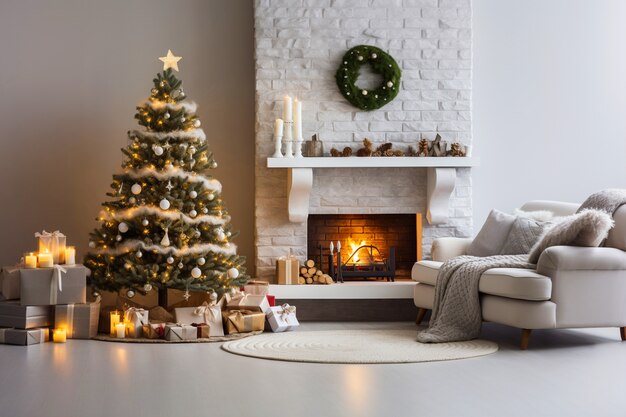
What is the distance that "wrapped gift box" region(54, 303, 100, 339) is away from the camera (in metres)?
6.10

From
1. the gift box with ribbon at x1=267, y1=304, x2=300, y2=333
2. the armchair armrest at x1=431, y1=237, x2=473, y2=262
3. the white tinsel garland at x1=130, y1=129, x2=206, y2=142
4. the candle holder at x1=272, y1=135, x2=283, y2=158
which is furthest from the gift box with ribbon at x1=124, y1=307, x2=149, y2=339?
the armchair armrest at x1=431, y1=237, x2=473, y2=262

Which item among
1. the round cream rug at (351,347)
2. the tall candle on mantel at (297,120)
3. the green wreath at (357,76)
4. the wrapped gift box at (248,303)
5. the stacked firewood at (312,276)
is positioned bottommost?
the round cream rug at (351,347)

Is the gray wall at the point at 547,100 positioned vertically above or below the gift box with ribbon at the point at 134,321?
above

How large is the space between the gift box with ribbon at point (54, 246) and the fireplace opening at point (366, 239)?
2.13 meters

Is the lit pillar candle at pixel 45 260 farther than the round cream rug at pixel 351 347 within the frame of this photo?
Yes

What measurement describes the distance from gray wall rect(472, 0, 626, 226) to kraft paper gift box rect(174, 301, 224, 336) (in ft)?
8.83

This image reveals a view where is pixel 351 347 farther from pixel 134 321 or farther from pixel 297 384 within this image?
pixel 134 321

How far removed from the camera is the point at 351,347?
5570mm

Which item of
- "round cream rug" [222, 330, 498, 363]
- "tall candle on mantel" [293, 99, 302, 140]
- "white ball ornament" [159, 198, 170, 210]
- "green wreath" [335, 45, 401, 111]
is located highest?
"green wreath" [335, 45, 401, 111]

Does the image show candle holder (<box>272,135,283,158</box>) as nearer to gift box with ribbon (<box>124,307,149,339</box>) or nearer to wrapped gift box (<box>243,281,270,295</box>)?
wrapped gift box (<box>243,281,270,295</box>)

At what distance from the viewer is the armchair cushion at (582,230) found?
5637 mm

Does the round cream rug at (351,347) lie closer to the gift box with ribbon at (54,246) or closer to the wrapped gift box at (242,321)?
the wrapped gift box at (242,321)

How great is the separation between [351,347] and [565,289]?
133 cm

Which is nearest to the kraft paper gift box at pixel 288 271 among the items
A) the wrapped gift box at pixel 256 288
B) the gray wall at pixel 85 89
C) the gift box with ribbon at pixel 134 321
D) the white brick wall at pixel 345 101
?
the white brick wall at pixel 345 101
